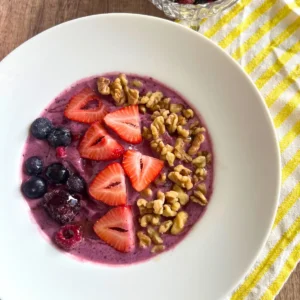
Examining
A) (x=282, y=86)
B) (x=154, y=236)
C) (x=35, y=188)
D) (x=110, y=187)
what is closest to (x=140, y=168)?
(x=110, y=187)

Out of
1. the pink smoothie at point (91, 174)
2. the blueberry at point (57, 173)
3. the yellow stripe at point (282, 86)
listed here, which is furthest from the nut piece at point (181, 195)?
the yellow stripe at point (282, 86)

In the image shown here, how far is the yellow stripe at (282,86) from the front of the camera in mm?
1717

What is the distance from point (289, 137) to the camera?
1680 millimetres

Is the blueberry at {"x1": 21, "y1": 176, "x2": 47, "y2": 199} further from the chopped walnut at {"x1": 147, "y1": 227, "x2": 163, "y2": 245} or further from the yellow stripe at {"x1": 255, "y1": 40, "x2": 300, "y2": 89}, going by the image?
the yellow stripe at {"x1": 255, "y1": 40, "x2": 300, "y2": 89}

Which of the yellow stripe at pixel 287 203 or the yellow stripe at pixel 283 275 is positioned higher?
the yellow stripe at pixel 287 203

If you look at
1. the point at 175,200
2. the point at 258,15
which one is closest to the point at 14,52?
the point at 175,200

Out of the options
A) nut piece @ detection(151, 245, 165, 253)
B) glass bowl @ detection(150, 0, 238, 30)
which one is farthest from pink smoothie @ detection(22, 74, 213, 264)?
glass bowl @ detection(150, 0, 238, 30)

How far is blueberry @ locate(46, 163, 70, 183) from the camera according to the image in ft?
4.98

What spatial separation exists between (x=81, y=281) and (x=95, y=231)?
0.15 metres

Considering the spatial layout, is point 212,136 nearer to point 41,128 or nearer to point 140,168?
point 140,168

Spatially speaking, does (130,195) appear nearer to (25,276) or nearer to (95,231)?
(95,231)

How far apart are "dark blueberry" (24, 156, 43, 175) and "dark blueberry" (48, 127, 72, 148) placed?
0.07 m

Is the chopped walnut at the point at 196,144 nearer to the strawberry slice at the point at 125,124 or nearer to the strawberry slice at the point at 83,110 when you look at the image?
the strawberry slice at the point at 125,124

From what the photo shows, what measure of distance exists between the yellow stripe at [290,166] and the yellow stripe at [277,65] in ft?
0.89
